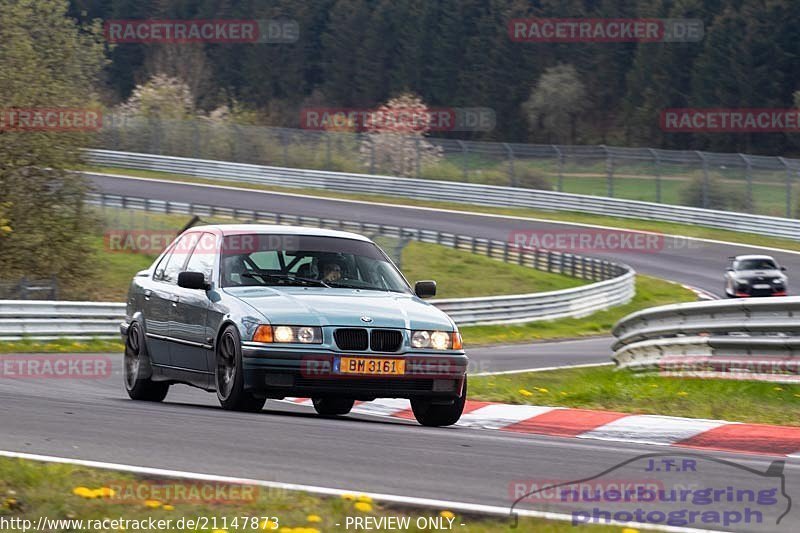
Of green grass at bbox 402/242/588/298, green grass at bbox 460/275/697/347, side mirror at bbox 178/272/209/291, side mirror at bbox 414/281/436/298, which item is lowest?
green grass at bbox 460/275/697/347

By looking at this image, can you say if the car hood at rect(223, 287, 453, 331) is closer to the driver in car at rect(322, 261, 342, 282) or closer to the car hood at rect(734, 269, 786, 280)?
the driver in car at rect(322, 261, 342, 282)

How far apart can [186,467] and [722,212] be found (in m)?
43.0

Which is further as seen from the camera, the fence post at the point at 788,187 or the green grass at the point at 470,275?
the fence post at the point at 788,187

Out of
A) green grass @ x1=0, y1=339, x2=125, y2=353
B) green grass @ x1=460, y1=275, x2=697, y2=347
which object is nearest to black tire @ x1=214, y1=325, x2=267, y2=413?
green grass @ x1=0, y1=339, x2=125, y2=353

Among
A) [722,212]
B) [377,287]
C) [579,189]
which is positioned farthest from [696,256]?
[377,287]

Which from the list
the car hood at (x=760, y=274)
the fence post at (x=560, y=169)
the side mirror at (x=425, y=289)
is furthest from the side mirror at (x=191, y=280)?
the fence post at (x=560, y=169)

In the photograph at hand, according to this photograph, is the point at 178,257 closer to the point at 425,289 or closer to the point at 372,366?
the point at 425,289

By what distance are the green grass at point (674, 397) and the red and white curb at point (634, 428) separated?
1.94ft

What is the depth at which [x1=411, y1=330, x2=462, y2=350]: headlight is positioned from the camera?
9.59 metres

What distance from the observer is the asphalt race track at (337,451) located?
21.5 feet

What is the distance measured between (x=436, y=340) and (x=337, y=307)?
771 millimetres

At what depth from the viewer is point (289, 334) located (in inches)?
369

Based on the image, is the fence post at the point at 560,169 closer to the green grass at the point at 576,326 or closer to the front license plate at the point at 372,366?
the green grass at the point at 576,326

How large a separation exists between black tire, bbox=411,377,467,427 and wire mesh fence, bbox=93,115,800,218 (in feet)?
108
